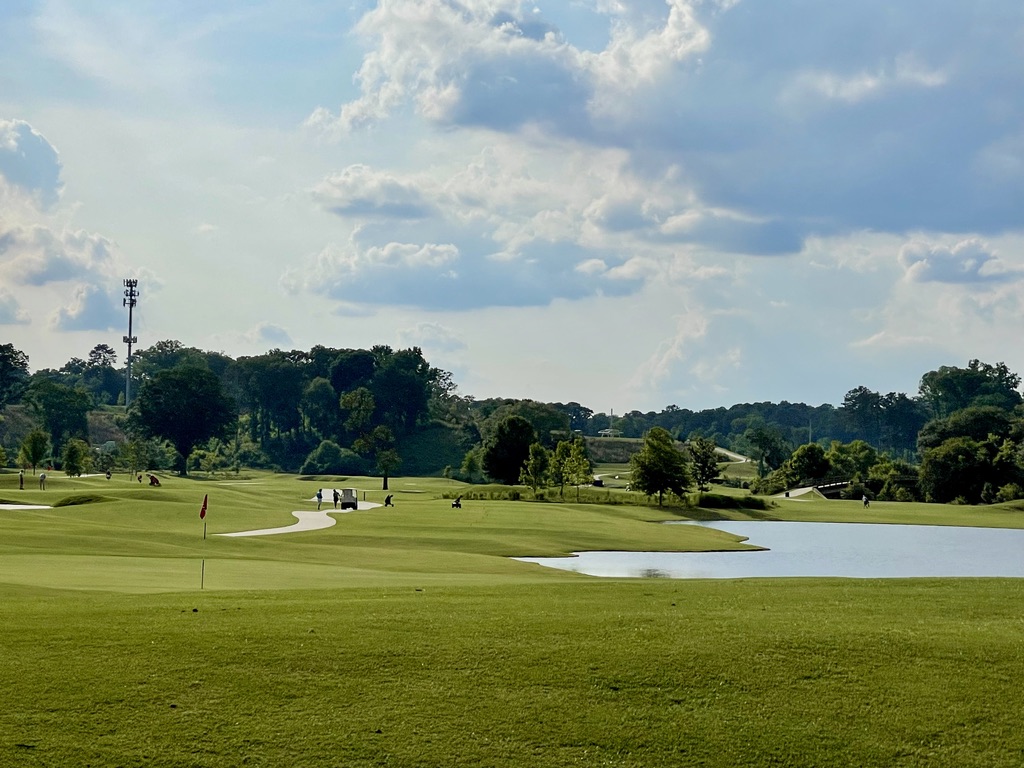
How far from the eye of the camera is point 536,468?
10262 centimetres

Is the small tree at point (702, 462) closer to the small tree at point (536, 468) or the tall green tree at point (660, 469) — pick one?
the tall green tree at point (660, 469)

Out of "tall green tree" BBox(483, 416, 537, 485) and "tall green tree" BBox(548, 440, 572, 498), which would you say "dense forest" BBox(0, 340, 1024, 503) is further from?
"tall green tree" BBox(548, 440, 572, 498)

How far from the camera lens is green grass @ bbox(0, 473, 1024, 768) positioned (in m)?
13.3

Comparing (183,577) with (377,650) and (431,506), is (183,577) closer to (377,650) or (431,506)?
(377,650)

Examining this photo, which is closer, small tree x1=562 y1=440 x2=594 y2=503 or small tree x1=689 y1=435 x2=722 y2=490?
small tree x1=562 y1=440 x2=594 y2=503

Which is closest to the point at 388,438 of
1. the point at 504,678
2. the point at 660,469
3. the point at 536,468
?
the point at 536,468

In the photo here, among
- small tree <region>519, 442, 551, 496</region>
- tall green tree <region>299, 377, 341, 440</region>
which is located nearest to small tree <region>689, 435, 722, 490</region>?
small tree <region>519, 442, 551, 496</region>

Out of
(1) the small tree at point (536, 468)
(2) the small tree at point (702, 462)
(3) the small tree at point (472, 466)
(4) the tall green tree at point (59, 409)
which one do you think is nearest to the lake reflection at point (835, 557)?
(2) the small tree at point (702, 462)

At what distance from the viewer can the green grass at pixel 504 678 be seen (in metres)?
13.3

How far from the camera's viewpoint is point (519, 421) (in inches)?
4646

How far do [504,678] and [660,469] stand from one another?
79348 millimetres

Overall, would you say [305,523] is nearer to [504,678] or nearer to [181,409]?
[504,678]

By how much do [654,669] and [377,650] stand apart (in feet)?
13.5

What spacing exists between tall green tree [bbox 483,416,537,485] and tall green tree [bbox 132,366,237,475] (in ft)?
203
